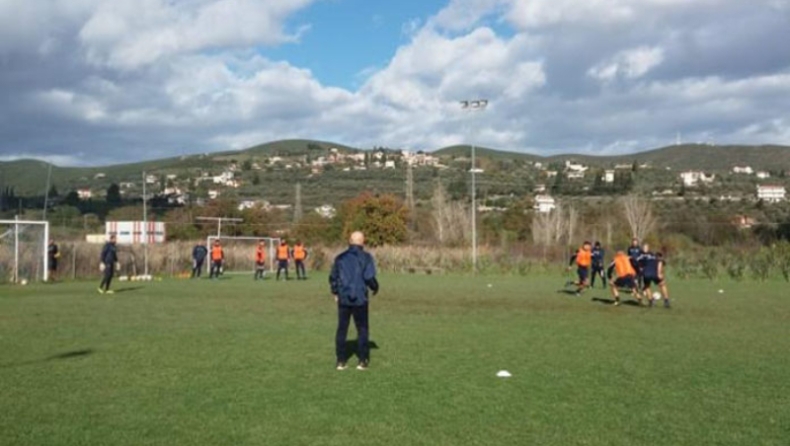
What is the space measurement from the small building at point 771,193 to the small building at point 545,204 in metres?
21.8

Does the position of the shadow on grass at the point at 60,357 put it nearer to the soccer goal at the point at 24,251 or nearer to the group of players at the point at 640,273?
the group of players at the point at 640,273

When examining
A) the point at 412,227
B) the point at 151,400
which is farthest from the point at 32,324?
the point at 412,227

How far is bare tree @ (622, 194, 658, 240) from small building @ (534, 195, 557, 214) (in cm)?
1004

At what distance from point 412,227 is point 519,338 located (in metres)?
63.5

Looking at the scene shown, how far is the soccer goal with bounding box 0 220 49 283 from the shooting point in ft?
120

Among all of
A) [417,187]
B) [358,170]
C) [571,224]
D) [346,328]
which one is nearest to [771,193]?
[571,224]

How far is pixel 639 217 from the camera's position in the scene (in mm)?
→ 75812

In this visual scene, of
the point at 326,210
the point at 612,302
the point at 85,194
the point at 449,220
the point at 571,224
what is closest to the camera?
the point at 612,302

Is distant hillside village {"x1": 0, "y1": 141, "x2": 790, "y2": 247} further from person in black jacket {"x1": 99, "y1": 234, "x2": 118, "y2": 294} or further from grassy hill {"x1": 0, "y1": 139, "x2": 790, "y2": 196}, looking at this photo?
person in black jacket {"x1": 99, "y1": 234, "x2": 118, "y2": 294}

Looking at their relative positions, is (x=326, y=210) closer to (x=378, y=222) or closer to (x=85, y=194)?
(x=378, y=222)

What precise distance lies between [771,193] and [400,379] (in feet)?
297

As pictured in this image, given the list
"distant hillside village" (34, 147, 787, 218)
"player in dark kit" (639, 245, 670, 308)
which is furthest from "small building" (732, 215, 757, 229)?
"player in dark kit" (639, 245, 670, 308)

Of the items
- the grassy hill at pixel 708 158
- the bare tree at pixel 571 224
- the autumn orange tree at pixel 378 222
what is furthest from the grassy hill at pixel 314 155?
the bare tree at pixel 571 224

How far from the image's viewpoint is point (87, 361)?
12.3 m
